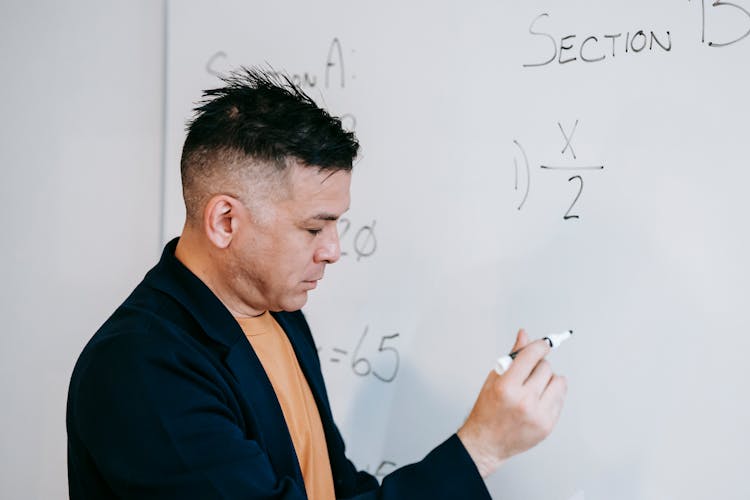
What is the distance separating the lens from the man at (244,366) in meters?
0.76

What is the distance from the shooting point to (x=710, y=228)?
95 cm

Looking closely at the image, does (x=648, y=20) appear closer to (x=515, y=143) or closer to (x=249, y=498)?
(x=515, y=143)

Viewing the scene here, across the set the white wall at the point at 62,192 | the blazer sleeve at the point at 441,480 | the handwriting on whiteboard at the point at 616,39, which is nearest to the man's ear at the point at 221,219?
the blazer sleeve at the point at 441,480

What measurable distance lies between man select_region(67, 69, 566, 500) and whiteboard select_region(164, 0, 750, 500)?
8.8 inches

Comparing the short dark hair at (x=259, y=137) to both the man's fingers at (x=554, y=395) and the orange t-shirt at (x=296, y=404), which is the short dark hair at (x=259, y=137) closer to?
the orange t-shirt at (x=296, y=404)

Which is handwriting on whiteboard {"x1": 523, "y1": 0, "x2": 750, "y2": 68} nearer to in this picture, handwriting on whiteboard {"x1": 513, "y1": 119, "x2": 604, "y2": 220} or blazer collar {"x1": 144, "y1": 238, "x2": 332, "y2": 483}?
handwriting on whiteboard {"x1": 513, "y1": 119, "x2": 604, "y2": 220}

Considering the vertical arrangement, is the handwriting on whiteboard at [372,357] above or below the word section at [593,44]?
below

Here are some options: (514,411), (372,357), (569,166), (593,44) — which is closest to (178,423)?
(514,411)

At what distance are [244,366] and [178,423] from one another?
0.52 feet

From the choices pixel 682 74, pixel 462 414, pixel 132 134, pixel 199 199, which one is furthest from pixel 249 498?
pixel 132 134

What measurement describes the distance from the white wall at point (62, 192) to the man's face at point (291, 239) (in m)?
0.62

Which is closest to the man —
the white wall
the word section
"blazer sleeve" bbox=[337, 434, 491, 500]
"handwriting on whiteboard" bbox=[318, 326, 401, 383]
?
"blazer sleeve" bbox=[337, 434, 491, 500]

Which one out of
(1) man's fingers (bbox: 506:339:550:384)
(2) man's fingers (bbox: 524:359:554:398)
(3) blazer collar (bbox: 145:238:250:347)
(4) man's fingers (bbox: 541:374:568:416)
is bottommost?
(4) man's fingers (bbox: 541:374:568:416)

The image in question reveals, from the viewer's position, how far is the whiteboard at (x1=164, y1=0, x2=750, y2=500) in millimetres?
946
